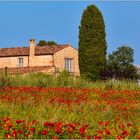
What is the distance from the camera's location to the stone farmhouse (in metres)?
63.8

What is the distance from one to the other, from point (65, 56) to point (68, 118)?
51.4 m

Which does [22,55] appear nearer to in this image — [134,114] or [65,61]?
[65,61]

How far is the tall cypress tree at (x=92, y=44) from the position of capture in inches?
2387

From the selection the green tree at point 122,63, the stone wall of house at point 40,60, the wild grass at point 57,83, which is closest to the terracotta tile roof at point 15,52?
the stone wall of house at point 40,60

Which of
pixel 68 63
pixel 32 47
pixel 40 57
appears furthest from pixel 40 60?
pixel 68 63

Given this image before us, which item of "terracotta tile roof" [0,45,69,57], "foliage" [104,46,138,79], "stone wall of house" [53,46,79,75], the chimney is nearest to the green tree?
"foliage" [104,46,138,79]

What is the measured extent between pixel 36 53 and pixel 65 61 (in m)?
3.84

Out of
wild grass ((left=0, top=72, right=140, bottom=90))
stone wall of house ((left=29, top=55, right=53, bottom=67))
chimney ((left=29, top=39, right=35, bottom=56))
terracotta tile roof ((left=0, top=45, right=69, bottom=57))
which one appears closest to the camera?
wild grass ((left=0, top=72, right=140, bottom=90))

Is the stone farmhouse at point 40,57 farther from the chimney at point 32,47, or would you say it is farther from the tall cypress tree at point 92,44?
the tall cypress tree at point 92,44

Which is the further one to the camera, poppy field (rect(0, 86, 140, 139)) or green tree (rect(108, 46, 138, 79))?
green tree (rect(108, 46, 138, 79))

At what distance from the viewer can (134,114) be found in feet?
53.3

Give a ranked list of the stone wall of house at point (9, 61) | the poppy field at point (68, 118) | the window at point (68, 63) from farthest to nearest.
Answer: the stone wall of house at point (9, 61)
the window at point (68, 63)
the poppy field at point (68, 118)

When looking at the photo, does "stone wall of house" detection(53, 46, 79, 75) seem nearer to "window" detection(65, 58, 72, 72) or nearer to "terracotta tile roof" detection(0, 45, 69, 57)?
"window" detection(65, 58, 72, 72)

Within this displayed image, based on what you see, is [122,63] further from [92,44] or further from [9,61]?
[9,61]
